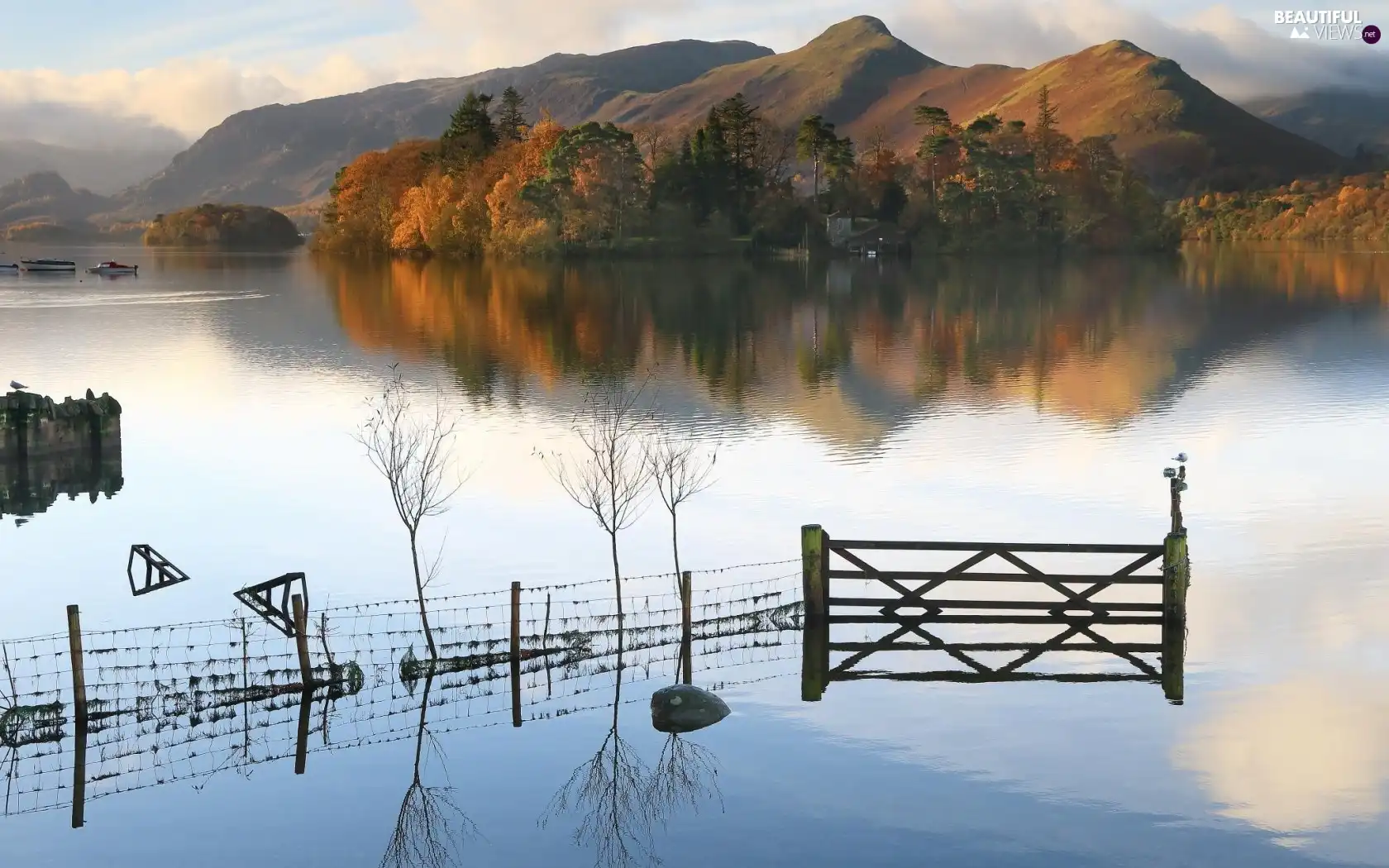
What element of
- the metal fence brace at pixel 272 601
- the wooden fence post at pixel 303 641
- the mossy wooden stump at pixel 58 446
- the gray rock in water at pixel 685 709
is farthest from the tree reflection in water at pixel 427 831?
the mossy wooden stump at pixel 58 446

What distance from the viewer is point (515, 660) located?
30766 millimetres

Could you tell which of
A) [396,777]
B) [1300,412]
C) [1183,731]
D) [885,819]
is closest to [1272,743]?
[1183,731]

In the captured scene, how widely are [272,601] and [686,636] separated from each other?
13.1m

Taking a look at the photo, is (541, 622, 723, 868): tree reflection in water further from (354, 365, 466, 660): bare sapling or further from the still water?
(354, 365, 466, 660): bare sapling

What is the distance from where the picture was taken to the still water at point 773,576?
24891mm

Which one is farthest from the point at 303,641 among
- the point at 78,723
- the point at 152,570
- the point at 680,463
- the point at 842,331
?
the point at 842,331

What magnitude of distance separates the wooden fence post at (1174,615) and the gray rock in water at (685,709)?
963 centimetres

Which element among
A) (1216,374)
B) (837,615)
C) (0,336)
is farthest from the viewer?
(0,336)

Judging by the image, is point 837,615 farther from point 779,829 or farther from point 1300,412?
point 1300,412

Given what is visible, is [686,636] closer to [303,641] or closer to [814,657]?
[814,657]

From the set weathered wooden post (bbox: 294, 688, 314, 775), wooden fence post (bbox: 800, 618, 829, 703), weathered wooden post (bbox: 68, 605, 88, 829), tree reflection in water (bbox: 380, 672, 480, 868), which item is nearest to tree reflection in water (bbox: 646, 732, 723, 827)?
tree reflection in water (bbox: 380, 672, 480, 868)

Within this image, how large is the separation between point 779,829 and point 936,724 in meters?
5.41

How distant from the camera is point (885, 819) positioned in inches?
981

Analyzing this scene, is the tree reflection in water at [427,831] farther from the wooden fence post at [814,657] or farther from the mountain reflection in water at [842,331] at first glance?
the mountain reflection in water at [842,331]
